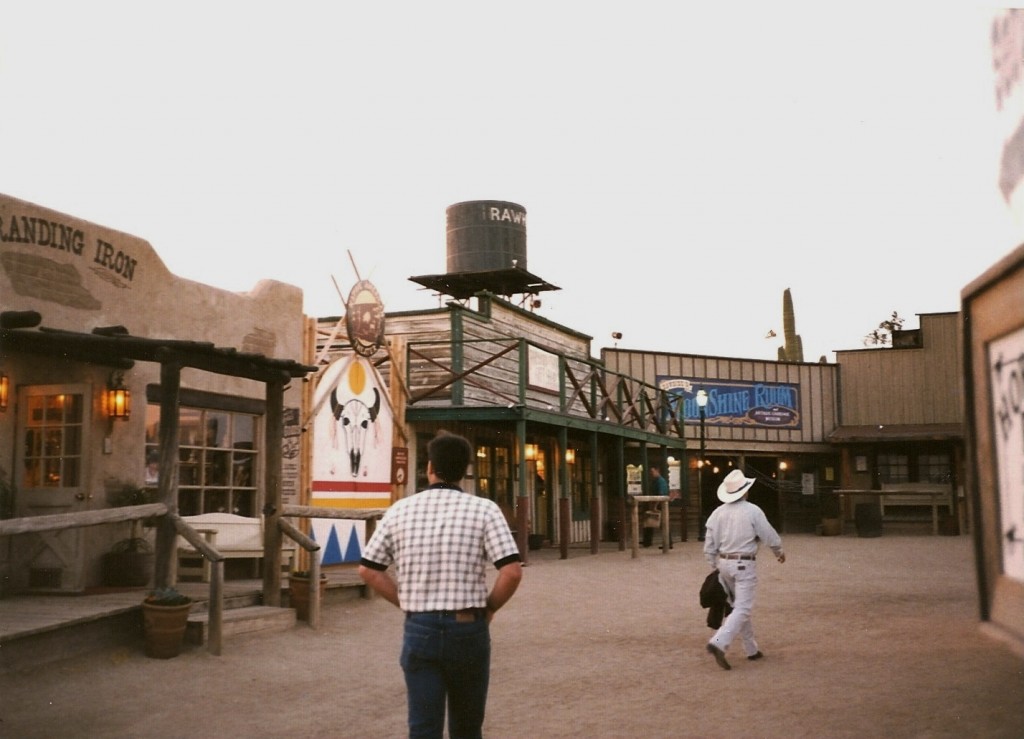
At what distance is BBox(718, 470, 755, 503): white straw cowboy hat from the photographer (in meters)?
8.32

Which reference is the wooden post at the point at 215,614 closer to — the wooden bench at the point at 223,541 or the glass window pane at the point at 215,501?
the wooden bench at the point at 223,541

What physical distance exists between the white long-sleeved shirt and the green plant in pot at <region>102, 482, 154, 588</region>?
538 centimetres

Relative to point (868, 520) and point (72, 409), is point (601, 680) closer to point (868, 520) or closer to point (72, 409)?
point (72, 409)

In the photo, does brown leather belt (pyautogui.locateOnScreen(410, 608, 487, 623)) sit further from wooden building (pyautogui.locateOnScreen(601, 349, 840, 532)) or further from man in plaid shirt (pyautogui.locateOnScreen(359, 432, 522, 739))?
wooden building (pyautogui.locateOnScreen(601, 349, 840, 532))

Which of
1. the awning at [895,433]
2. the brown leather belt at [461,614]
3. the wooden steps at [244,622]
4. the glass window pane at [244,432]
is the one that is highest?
the awning at [895,433]

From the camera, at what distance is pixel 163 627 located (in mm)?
8055

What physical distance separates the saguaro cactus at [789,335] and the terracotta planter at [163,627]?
27198mm

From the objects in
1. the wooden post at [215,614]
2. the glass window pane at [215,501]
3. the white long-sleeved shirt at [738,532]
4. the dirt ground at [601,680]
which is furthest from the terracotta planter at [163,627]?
the white long-sleeved shirt at [738,532]

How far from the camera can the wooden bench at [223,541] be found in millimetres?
10789

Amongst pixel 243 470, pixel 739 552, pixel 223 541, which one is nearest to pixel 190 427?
pixel 243 470

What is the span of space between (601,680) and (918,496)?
21058mm

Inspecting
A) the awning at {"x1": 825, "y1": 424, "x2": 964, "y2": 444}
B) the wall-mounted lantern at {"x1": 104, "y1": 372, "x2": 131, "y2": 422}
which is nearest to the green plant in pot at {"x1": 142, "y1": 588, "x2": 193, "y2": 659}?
the wall-mounted lantern at {"x1": 104, "y1": 372, "x2": 131, "y2": 422}

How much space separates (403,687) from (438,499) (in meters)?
3.83

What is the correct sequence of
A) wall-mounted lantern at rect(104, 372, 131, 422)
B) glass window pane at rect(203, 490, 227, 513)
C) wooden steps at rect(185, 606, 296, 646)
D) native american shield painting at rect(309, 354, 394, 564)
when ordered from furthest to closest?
native american shield painting at rect(309, 354, 394, 564) → glass window pane at rect(203, 490, 227, 513) → wall-mounted lantern at rect(104, 372, 131, 422) → wooden steps at rect(185, 606, 296, 646)
